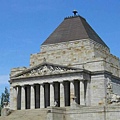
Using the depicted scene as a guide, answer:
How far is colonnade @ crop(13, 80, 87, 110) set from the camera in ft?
209

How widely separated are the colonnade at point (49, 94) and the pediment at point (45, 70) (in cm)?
176

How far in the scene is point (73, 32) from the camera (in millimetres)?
71938

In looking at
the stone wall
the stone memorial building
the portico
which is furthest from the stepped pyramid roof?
the stone wall

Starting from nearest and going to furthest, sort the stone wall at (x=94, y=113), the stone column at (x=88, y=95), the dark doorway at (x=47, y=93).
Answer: the stone wall at (x=94, y=113) → the stone column at (x=88, y=95) → the dark doorway at (x=47, y=93)

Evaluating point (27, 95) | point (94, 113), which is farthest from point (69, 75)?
point (94, 113)

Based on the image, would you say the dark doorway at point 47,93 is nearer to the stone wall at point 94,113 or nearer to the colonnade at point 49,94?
the colonnade at point 49,94

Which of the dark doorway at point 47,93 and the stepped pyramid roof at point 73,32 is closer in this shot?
the dark doorway at point 47,93

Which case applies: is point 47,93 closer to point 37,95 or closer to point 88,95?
point 37,95

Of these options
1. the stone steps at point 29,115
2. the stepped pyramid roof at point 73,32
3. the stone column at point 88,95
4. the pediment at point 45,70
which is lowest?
the stone steps at point 29,115

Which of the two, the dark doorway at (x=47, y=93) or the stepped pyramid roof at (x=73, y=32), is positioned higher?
the stepped pyramid roof at (x=73, y=32)

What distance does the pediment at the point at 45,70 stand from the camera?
64.5m

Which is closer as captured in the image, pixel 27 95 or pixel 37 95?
pixel 37 95

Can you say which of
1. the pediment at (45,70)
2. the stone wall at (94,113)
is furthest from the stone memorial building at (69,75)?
the stone wall at (94,113)

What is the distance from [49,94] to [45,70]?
425 cm
